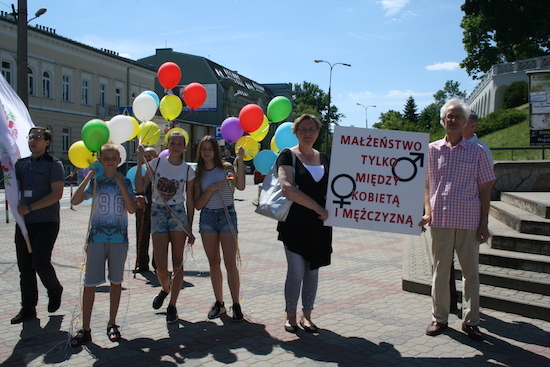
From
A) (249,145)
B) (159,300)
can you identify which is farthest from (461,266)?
(159,300)

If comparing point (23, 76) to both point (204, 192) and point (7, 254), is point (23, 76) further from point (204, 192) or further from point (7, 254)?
point (204, 192)

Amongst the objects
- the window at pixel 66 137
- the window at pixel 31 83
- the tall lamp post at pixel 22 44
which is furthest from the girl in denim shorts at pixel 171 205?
the window at pixel 66 137

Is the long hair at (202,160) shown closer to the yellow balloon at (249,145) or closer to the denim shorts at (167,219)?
the denim shorts at (167,219)

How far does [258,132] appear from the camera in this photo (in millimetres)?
6137

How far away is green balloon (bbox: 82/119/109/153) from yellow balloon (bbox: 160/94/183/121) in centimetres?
138

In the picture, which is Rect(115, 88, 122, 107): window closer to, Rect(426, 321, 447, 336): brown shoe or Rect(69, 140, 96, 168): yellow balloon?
Rect(69, 140, 96, 168): yellow balloon

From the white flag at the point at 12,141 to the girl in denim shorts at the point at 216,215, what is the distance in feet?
5.47

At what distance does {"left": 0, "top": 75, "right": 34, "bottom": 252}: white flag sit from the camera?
454cm

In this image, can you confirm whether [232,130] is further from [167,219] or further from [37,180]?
[37,180]

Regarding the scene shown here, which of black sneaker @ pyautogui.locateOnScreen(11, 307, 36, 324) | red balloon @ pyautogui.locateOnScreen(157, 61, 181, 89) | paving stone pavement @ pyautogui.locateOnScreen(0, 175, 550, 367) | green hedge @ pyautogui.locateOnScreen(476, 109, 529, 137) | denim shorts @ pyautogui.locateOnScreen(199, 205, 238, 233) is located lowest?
paving stone pavement @ pyautogui.locateOnScreen(0, 175, 550, 367)

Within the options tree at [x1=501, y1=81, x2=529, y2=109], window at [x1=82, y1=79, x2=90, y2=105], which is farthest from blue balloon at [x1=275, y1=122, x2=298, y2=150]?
window at [x1=82, y1=79, x2=90, y2=105]

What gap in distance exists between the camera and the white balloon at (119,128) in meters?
5.19

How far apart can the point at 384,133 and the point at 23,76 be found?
1063cm

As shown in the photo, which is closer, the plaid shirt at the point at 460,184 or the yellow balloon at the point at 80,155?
the plaid shirt at the point at 460,184
